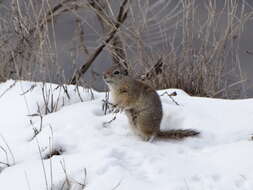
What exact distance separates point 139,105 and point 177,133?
333mm

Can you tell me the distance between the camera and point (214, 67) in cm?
605

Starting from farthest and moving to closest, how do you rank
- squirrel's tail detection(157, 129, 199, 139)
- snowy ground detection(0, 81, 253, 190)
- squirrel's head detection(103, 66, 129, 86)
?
squirrel's head detection(103, 66, 129, 86) < squirrel's tail detection(157, 129, 199, 139) < snowy ground detection(0, 81, 253, 190)

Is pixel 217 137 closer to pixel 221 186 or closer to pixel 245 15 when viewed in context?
pixel 221 186

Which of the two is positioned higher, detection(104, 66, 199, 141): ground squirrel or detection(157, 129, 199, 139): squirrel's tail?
detection(104, 66, 199, 141): ground squirrel

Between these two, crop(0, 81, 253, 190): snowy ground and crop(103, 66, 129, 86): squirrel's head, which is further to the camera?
crop(103, 66, 129, 86): squirrel's head

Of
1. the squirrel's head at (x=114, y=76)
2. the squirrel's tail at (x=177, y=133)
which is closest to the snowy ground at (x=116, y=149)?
the squirrel's tail at (x=177, y=133)

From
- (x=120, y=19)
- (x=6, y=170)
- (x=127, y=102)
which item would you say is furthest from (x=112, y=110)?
(x=120, y=19)

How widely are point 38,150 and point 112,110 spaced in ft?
2.73

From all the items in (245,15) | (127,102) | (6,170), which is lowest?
(6,170)

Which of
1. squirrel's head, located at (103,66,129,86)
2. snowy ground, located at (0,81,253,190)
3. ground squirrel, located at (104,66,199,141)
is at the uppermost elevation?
squirrel's head, located at (103,66,129,86)

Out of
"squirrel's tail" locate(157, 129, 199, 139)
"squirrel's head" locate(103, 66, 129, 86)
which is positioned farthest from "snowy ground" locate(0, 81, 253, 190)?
"squirrel's head" locate(103, 66, 129, 86)

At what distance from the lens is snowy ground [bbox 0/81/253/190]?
352cm

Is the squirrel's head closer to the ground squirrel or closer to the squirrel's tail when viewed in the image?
the ground squirrel

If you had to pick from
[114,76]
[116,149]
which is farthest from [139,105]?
[116,149]
